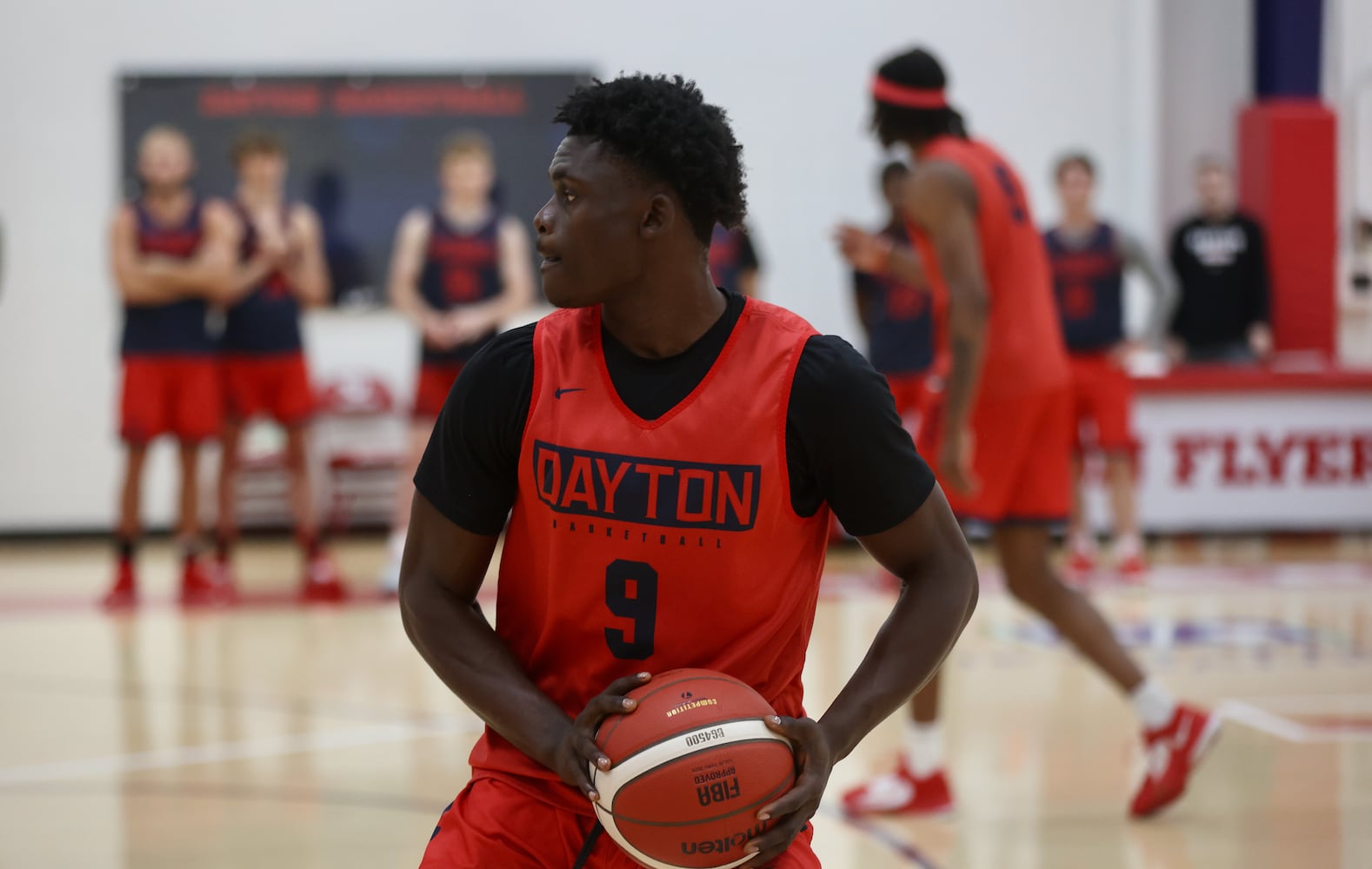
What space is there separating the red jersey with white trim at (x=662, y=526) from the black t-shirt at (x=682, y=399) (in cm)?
2

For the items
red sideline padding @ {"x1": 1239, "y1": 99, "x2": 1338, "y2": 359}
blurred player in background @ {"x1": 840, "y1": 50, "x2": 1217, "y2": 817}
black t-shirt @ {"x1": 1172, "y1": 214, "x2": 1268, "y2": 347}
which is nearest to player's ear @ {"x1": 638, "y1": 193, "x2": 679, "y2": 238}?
blurred player in background @ {"x1": 840, "y1": 50, "x2": 1217, "y2": 817}

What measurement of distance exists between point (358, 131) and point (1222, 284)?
5.50 metres

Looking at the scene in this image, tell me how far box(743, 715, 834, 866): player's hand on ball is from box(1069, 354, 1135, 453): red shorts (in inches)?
254

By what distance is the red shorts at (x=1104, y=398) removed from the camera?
7977 mm

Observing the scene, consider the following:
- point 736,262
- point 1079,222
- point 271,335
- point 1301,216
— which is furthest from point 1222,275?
point 271,335

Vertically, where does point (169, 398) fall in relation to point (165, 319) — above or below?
below

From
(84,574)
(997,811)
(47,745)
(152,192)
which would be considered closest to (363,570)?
(84,574)

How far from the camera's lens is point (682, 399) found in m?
1.92

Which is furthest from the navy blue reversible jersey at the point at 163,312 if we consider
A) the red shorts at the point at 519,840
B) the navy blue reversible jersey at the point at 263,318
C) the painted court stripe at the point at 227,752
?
the red shorts at the point at 519,840

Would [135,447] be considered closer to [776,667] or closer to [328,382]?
[328,382]

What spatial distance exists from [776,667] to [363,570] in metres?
6.96

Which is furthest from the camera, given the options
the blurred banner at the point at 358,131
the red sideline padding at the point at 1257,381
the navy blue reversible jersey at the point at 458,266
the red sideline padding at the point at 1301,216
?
the red sideline padding at the point at 1301,216

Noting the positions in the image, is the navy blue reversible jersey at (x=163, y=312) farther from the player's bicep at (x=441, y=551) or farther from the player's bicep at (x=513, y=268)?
the player's bicep at (x=441, y=551)

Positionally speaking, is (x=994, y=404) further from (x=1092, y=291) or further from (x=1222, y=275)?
(x=1222, y=275)
